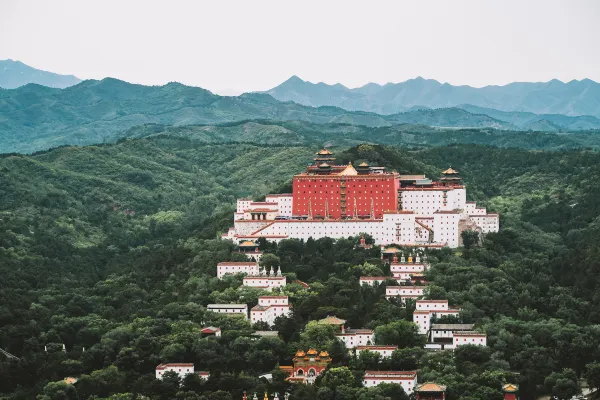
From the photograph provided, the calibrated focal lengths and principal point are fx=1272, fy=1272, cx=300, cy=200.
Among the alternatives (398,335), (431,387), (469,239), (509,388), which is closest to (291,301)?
A: (398,335)

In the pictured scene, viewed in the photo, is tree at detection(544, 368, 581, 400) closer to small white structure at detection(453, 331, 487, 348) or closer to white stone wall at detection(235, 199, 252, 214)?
small white structure at detection(453, 331, 487, 348)

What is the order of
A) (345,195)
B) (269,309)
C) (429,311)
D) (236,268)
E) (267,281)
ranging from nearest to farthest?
1. (429,311)
2. (269,309)
3. (267,281)
4. (236,268)
5. (345,195)

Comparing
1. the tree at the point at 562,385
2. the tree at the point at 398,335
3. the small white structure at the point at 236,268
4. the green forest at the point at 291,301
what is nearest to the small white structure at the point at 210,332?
the green forest at the point at 291,301

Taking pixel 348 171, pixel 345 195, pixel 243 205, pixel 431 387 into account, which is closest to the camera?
pixel 431 387

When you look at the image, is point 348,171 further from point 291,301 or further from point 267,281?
point 291,301

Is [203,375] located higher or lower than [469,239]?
lower

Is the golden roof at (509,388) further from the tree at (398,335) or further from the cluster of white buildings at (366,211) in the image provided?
the cluster of white buildings at (366,211)
